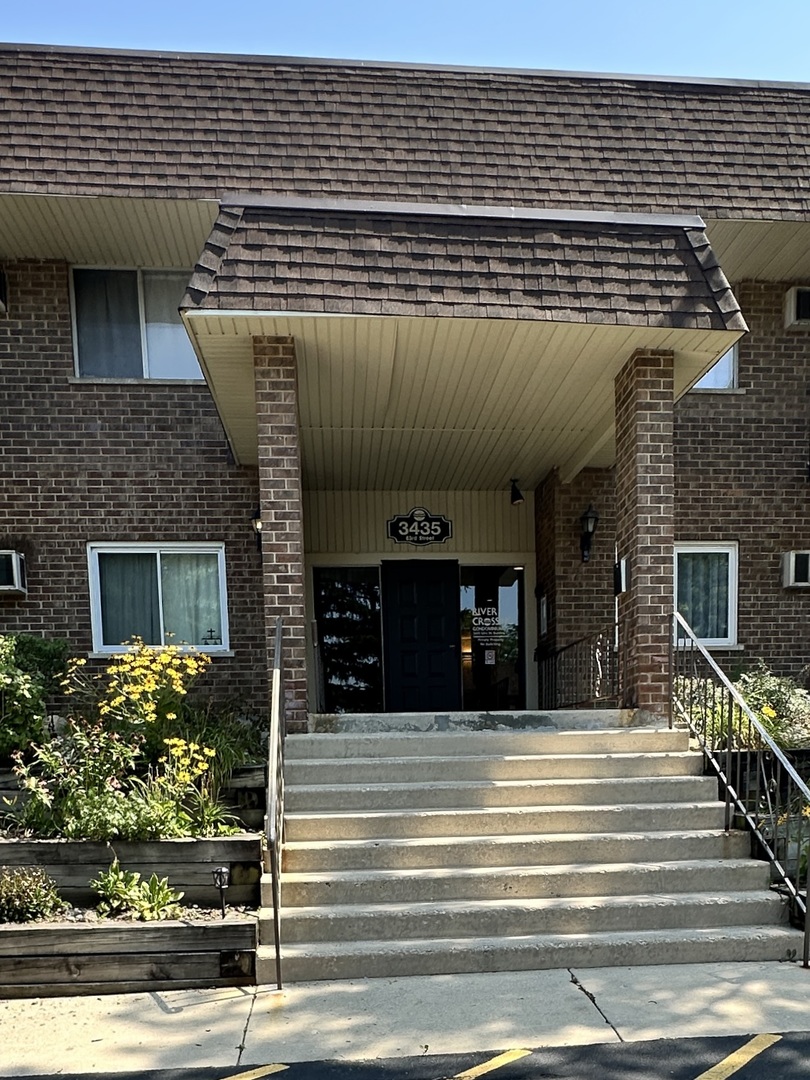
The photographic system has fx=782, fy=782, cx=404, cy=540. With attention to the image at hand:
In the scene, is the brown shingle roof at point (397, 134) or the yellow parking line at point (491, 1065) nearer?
the yellow parking line at point (491, 1065)

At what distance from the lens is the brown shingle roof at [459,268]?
546cm

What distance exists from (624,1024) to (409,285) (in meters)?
4.61

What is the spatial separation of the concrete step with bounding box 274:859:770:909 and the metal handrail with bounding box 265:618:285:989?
278mm

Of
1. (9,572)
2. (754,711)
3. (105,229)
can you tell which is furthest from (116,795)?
(105,229)

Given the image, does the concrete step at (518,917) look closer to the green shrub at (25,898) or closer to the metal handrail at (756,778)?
the metal handrail at (756,778)

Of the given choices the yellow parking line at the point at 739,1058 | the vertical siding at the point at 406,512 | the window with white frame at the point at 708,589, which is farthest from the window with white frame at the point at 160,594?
the yellow parking line at the point at 739,1058

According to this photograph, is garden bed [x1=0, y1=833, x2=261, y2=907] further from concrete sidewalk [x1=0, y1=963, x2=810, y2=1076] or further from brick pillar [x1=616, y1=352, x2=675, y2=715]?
brick pillar [x1=616, y1=352, x2=675, y2=715]

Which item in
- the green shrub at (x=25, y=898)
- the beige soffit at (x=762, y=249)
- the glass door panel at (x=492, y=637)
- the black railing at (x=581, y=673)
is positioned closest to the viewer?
the green shrub at (x=25, y=898)

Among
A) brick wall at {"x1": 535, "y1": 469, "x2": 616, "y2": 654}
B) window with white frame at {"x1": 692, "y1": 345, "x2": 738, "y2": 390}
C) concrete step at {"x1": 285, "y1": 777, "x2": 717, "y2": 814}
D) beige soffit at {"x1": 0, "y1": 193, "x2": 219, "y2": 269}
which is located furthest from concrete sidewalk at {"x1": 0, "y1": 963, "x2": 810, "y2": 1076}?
beige soffit at {"x1": 0, "y1": 193, "x2": 219, "y2": 269}

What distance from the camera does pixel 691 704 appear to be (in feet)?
19.7

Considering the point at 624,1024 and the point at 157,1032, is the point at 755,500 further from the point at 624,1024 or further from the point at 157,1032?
the point at 157,1032

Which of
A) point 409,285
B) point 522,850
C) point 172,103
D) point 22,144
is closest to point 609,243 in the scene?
point 409,285

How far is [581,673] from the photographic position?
8797mm

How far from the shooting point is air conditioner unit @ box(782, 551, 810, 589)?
8.83m
